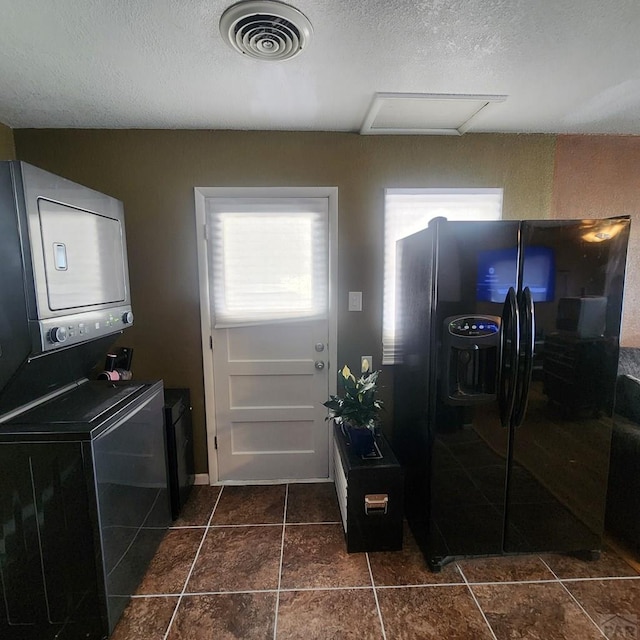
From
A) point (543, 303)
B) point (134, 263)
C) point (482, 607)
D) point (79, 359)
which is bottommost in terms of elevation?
point (482, 607)

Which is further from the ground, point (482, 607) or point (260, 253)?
point (260, 253)

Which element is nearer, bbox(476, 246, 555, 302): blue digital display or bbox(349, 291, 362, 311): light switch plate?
bbox(476, 246, 555, 302): blue digital display

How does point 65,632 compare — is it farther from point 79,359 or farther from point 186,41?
point 186,41

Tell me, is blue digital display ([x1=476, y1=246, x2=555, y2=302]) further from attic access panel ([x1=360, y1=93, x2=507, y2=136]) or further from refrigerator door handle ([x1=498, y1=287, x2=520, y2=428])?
attic access panel ([x1=360, y1=93, x2=507, y2=136])

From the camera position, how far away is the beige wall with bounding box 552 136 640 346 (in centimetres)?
242

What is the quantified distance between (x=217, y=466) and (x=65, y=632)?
1213mm

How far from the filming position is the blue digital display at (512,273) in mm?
1617

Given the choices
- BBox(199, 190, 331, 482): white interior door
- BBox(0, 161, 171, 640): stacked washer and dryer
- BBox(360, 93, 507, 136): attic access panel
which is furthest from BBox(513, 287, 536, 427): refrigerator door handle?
BBox(0, 161, 171, 640): stacked washer and dryer

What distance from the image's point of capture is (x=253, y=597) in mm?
1664

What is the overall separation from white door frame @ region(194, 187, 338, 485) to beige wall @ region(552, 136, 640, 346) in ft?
5.15

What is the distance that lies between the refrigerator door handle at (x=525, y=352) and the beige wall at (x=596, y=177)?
1.26 metres

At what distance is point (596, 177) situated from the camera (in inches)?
96.0

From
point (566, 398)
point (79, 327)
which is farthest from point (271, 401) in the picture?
point (566, 398)

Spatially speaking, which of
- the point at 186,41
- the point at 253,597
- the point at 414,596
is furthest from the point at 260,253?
the point at 414,596
